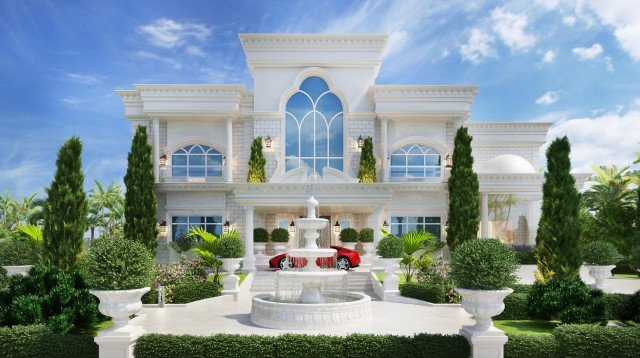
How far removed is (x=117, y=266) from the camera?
10.2 meters

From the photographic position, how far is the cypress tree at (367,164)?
28.1 metres

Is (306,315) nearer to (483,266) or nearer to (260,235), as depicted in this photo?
(483,266)

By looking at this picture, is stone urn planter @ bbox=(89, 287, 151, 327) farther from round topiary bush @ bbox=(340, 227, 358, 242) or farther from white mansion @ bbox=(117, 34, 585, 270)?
white mansion @ bbox=(117, 34, 585, 270)

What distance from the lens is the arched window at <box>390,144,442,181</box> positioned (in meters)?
30.3

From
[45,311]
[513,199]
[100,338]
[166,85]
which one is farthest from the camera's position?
[513,199]

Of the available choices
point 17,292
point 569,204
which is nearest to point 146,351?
point 17,292

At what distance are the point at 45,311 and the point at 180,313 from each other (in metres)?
4.20

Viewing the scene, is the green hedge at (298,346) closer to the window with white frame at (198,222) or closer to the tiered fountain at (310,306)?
the tiered fountain at (310,306)

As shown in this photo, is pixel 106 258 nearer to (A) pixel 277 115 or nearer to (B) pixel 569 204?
(B) pixel 569 204

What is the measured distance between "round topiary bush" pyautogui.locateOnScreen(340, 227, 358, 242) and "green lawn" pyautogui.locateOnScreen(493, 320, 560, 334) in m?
13.0

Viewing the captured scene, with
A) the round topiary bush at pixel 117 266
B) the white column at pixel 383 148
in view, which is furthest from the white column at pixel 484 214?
the round topiary bush at pixel 117 266

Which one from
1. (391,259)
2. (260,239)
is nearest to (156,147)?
(260,239)

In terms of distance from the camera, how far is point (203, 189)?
29.2 meters

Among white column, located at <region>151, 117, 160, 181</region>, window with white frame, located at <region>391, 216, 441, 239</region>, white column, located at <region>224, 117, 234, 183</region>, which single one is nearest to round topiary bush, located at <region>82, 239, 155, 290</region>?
white column, located at <region>224, 117, 234, 183</region>
